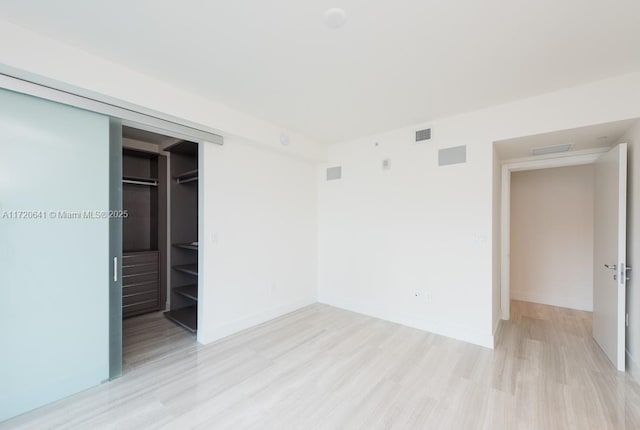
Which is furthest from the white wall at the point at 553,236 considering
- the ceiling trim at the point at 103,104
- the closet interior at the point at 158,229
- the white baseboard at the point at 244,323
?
the closet interior at the point at 158,229

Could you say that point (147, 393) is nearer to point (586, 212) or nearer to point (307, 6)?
point (307, 6)

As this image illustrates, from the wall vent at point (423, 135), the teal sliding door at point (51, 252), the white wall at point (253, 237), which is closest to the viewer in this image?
the teal sliding door at point (51, 252)

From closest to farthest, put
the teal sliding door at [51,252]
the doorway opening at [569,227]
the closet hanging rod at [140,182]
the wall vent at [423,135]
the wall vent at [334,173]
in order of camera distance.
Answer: the teal sliding door at [51,252] < the doorway opening at [569,227] < the wall vent at [423,135] < the closet hanging rod at [140,182] < the wall vent at [334,173]

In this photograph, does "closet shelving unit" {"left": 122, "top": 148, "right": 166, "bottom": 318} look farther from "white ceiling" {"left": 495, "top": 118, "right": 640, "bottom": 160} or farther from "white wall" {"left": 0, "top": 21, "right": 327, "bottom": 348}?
"white ceiling" {"left": 495, "top": 118, "right": 640, "bottom": 160}

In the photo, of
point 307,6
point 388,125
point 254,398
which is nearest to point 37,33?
point 307,6

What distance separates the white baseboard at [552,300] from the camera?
4.29 meters

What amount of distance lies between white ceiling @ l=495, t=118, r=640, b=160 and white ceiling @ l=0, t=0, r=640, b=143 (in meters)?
0.46

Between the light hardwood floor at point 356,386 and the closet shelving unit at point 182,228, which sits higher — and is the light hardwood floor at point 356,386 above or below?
below

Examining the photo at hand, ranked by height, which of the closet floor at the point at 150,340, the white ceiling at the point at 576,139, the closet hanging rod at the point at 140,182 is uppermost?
the white ceiling at the point at 576,139

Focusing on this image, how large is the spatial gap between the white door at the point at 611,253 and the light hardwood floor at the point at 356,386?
9.8 inches

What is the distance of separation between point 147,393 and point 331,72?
315 centimetres

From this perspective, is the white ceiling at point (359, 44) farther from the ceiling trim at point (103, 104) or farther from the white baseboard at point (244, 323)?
the white baseboard at point (244, 323)

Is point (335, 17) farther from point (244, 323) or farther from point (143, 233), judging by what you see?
point (143, 233)

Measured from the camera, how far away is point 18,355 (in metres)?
1.91
